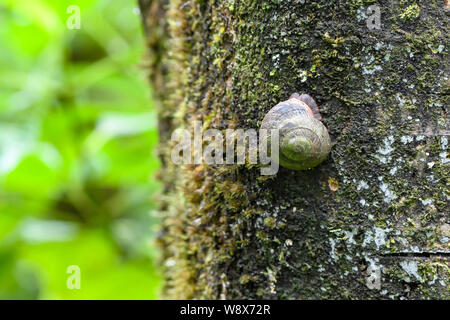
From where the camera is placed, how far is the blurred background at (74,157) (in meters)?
2.01

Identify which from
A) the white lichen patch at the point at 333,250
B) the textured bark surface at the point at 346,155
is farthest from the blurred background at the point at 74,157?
the white lichen patch at the point at 333,250

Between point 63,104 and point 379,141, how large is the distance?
6.09 feet

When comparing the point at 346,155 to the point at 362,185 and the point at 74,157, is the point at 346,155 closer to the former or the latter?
the point at 362,185

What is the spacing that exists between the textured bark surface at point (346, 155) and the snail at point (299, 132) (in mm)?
23

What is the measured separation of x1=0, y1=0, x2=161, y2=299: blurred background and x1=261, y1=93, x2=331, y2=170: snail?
3.88ft

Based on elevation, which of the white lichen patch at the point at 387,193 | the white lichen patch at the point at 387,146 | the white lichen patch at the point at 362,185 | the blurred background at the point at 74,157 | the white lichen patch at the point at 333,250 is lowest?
the white lichen patch at the point at 333,250

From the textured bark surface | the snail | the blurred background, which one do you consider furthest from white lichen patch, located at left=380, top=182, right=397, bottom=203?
the blurred background

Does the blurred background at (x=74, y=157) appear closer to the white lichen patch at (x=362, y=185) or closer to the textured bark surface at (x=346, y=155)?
the textured bark surface at (x=346, y=155)

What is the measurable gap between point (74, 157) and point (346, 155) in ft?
5.43

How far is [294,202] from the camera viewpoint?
33.0 inches

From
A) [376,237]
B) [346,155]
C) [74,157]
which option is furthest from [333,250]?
[74,157]

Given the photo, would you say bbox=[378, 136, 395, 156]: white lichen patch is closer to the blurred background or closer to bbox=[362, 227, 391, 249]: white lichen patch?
bbox=[362, 227, 391, 249]: white lichen patch

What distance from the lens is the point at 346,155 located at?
80cm

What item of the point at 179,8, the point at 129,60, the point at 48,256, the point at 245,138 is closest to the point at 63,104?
the point at 129,60
